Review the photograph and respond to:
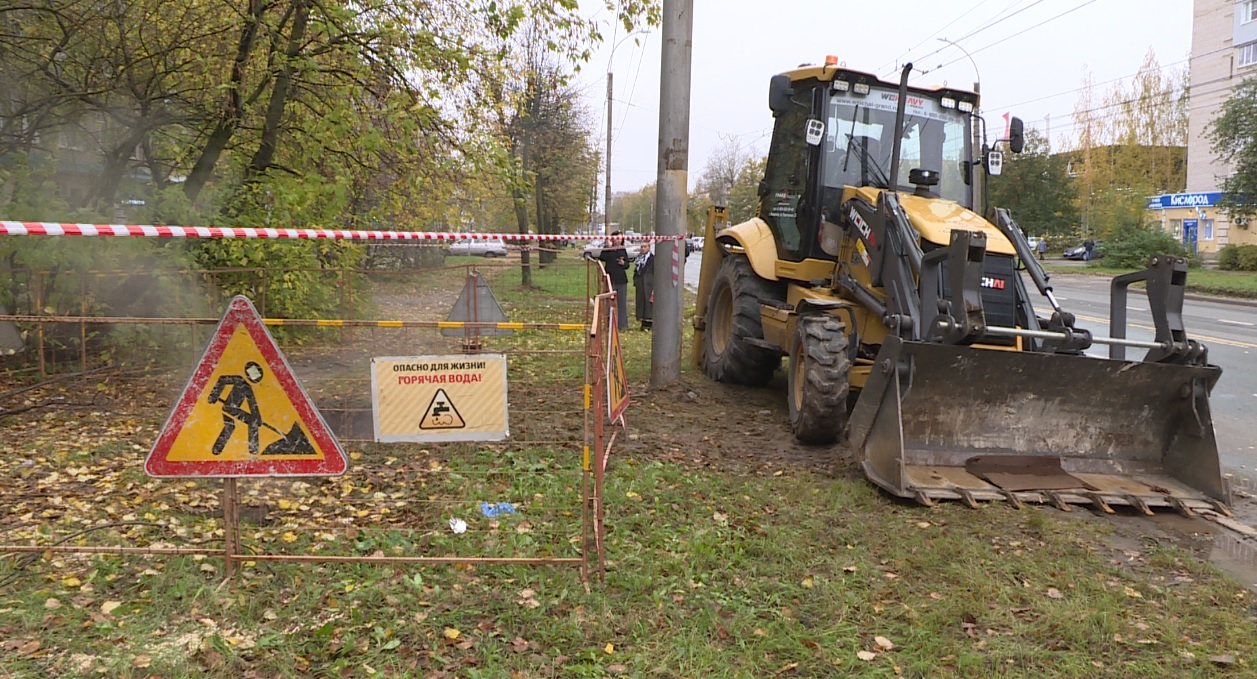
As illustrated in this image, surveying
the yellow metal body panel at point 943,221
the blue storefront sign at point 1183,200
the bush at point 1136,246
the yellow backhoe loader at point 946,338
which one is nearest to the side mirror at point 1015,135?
the yellow backhoe loader at point 946,338

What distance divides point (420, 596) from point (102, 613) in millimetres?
1331

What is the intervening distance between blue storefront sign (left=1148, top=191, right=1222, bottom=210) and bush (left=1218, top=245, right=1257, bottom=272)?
43.3ft

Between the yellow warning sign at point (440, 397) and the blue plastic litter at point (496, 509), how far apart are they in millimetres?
1021

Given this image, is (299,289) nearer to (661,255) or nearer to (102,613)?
(661,255)

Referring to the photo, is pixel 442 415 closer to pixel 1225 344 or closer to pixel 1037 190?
pixel 1225 344

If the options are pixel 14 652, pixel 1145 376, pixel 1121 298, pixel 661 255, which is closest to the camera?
pixel 14 652

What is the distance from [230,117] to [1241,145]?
114ft

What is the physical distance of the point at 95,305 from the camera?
939 centimetres

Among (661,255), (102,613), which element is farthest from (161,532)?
(661,255)

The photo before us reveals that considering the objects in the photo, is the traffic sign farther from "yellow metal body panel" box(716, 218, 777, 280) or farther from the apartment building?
the apartment building

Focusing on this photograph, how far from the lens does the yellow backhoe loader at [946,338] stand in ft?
18.3

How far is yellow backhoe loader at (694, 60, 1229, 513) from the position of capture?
5586mm

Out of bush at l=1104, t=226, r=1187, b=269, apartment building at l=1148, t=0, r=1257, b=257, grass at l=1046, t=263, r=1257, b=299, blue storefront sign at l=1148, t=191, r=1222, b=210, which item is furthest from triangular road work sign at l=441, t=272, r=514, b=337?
apartment building at l=1148, t=0, r=1257, b=257

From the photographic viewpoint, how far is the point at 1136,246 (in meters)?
36.5
